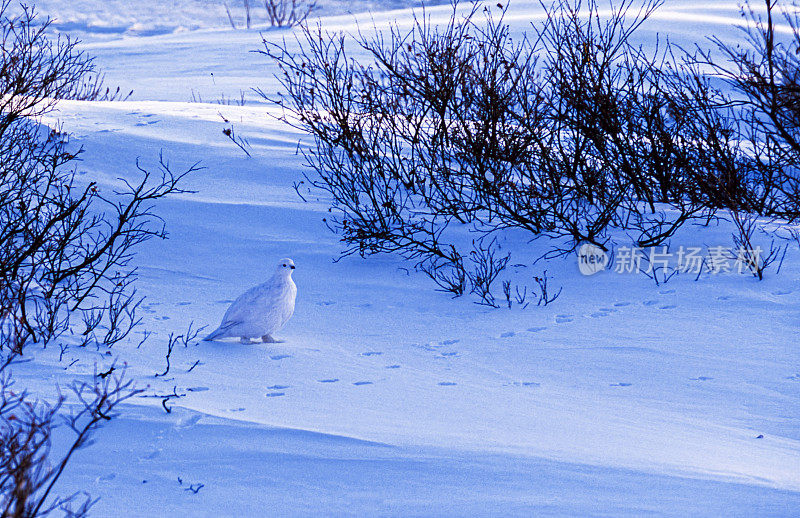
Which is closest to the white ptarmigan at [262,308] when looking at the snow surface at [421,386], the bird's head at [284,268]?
the bird's head at [284,268]

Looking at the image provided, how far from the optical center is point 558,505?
2955 millimetres

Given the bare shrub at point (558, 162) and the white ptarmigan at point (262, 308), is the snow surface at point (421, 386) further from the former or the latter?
the bare shrub at point (558, 162)

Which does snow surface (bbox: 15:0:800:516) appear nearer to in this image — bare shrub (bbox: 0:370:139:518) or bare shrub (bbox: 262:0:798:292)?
bare shrub (bbox: 0:370:139:518)

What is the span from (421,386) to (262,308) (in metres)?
1.00

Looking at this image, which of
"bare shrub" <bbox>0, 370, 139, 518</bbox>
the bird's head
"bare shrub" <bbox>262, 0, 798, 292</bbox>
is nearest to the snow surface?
"bare shrub" <bbox>0, 370, 139, 518</bbox>

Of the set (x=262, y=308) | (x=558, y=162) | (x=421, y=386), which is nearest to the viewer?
(x=421, y=386)

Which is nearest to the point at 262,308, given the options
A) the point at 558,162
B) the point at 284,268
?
the point at 284,268

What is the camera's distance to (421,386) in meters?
4.46

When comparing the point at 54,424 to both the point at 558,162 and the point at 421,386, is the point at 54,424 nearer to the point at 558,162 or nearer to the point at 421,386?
the point at 421,386

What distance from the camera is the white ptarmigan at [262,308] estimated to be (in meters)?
4.80

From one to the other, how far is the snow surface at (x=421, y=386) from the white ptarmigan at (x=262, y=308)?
0.13m

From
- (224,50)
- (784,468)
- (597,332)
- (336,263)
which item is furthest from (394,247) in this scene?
(224,50)

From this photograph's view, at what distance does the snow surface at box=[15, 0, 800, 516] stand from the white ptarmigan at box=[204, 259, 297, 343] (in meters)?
0.13

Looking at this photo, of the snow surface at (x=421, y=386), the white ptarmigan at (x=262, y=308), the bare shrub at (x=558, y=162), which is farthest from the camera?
the bare shrub at (x=558, y=162)
